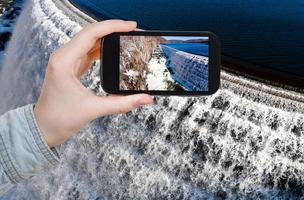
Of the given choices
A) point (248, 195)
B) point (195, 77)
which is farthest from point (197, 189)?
point (195, 77)

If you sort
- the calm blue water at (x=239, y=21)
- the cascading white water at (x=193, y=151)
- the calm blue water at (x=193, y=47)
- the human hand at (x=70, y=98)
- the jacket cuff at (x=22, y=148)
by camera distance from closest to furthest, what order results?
the jacket cuff at (x=22, y=148) < the human hand at (x=70, y=98) < the calm blue water at (x=193, y=47) < the cascading white water at (x=193, y=151) < the calm blue water at (x=239, y=21)

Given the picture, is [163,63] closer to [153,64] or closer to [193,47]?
[153,64]

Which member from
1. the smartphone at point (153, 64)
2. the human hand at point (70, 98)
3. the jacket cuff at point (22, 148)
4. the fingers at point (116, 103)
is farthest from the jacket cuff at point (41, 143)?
the smartphone at point (153, 64)

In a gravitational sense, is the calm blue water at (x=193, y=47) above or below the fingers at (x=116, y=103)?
above

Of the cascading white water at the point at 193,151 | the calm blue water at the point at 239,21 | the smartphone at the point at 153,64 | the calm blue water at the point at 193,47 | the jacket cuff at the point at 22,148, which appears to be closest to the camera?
the jacket cuff at the point at 22,148

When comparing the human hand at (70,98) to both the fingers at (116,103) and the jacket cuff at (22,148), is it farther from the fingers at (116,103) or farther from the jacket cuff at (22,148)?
the jacket cuff at (22,148)

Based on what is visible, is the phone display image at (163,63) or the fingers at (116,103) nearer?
the fingers at (116,103)

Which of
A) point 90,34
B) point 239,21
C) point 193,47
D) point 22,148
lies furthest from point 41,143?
point 239,21
